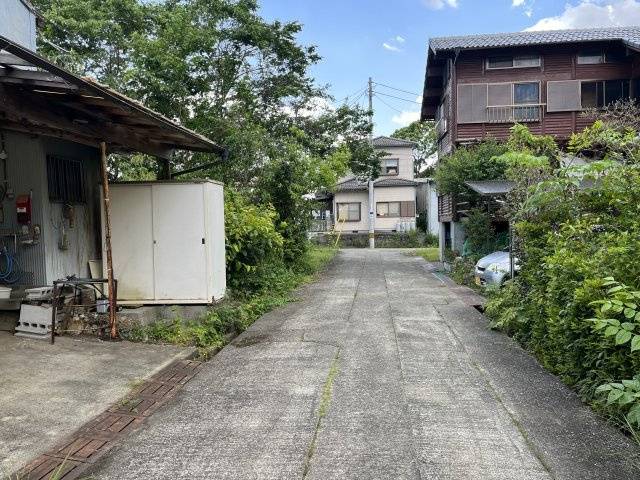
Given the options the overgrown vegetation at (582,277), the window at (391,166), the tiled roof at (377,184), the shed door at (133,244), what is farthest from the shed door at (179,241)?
the window at (391,166)

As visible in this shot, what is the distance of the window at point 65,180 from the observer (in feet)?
21.3

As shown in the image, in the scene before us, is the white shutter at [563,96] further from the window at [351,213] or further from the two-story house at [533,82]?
the window at [351,213]

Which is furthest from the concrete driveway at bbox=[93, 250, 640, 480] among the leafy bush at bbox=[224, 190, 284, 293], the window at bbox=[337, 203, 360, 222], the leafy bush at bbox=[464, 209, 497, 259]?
the window at bbox=[337, 203, 360, 222]

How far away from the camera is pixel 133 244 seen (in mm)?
6711

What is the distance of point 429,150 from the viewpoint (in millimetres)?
42875

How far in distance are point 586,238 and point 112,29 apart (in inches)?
542

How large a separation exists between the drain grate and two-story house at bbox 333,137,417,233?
27.2m

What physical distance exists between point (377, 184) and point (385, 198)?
3.46 ft

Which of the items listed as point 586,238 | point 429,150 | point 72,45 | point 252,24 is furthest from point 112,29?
point 429,150

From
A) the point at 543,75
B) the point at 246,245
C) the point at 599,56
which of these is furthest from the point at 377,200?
the point at 246,245

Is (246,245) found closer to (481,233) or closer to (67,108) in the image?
(67,108)

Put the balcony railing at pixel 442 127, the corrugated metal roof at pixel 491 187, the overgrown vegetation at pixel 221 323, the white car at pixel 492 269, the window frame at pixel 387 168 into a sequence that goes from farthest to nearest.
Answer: the window frame at pixel 387 168
the balcony railing at pixel 442 127
the corrugated metal roof at pixel 491 187
the white car at pixel 492 269
the overgrown vegetation at pixel 221 323

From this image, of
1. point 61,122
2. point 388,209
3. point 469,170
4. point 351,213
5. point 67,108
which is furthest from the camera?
point 351,213

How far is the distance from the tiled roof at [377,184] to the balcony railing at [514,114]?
1404cm
